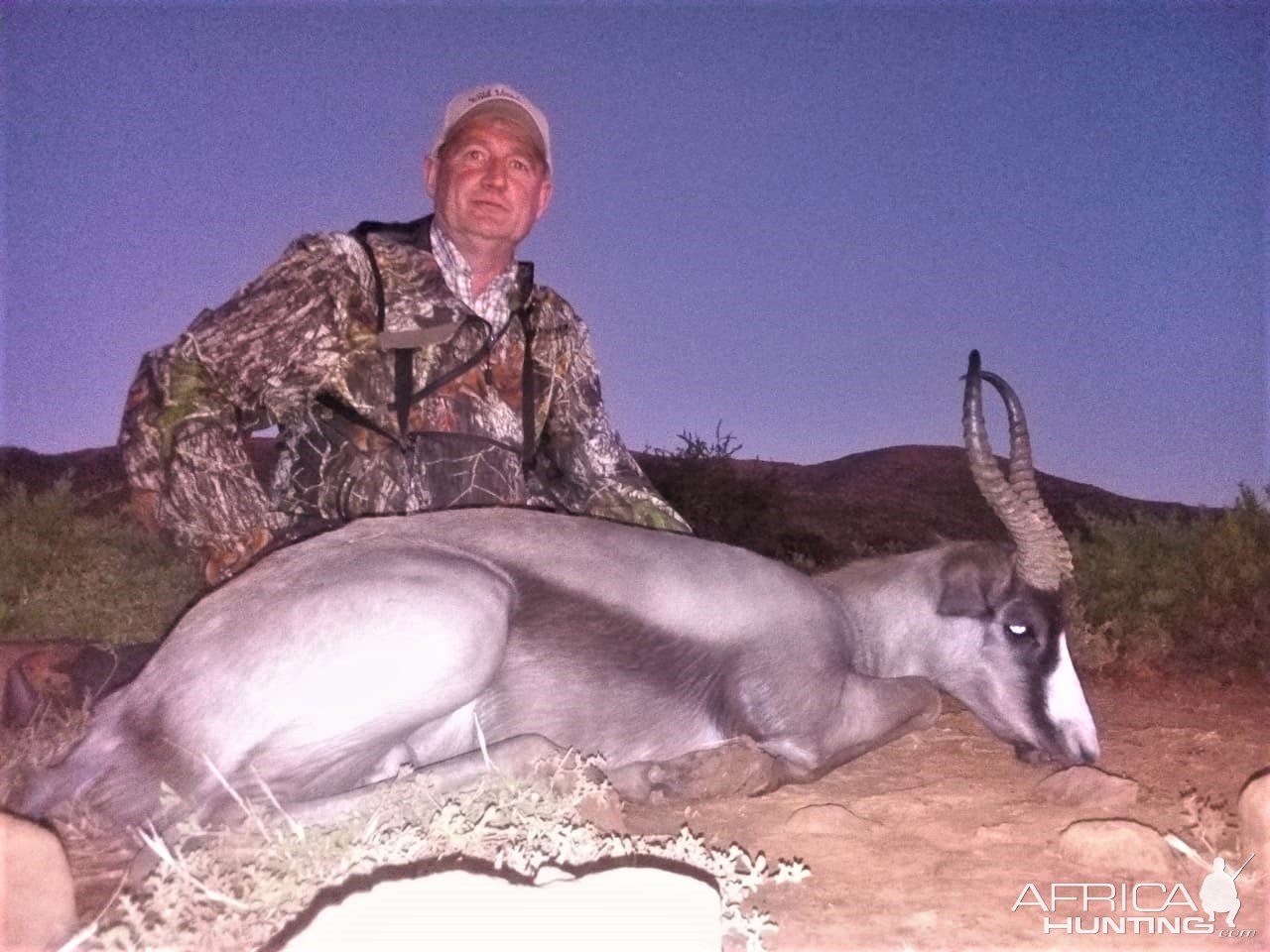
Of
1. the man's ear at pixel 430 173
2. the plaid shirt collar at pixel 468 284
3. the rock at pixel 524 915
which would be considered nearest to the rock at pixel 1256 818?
the rock at pixel 524 915

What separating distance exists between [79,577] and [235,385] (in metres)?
2.89

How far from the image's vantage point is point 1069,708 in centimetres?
374

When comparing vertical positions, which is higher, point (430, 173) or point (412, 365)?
point (430, 173)

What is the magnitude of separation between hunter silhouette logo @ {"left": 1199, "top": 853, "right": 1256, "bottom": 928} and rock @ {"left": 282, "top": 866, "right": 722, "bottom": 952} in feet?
4.33

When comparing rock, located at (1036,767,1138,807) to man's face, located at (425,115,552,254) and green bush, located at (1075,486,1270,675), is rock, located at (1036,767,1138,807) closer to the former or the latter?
green bush, located at (1075,486,1270,675)

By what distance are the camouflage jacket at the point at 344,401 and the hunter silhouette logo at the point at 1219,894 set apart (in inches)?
107

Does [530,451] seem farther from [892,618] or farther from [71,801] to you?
[71,801]

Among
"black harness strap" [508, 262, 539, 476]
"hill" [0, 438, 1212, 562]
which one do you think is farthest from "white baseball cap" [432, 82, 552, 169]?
"hill" [0, 438, 1212, 562]

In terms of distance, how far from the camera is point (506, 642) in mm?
2963

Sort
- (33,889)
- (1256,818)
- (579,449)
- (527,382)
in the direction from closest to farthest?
(33,889) → (1256,818) → (527,382) → (579,449)

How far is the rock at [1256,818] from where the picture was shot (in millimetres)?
2654

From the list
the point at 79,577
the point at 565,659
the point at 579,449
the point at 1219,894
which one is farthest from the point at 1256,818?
the point at 79,577

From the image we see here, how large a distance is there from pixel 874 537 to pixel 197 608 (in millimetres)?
14483

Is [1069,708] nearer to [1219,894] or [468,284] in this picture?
[1219,894]
